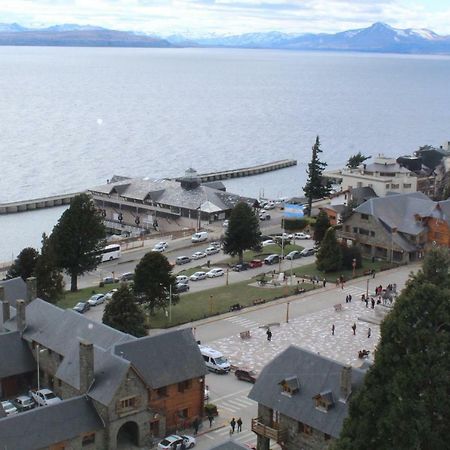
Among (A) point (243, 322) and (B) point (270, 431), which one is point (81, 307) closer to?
(A) point (243, 322)

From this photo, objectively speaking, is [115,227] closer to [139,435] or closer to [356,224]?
[356,224]

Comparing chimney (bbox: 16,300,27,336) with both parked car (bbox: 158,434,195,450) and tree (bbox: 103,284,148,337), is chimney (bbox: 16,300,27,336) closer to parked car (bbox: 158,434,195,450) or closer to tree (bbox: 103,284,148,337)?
tree (bbox: 103,284,148,337)

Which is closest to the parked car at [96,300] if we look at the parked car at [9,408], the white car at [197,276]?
the white car at [197,276]

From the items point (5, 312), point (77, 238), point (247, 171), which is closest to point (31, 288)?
point (5, 312)

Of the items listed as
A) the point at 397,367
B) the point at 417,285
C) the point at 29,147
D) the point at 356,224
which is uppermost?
the point at 417,285

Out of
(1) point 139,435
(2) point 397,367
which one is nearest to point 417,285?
(2) point 397,367

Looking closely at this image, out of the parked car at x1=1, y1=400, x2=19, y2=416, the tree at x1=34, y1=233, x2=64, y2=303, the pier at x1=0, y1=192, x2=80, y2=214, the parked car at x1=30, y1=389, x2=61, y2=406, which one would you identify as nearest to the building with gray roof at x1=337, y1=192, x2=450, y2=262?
the tree at x1=34, y1=233, x2=64, y2=303
